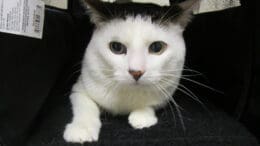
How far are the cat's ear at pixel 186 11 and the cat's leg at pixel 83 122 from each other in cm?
40

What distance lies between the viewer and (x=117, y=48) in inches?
38.0

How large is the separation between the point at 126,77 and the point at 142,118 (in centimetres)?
16

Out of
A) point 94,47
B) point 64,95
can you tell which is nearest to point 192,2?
point 94,47

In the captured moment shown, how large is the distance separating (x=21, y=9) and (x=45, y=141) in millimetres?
358

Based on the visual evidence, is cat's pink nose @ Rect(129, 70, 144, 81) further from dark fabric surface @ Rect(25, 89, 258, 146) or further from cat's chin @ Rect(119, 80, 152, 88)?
dark fabric surface @ Rect(25, 89, 258, 146)

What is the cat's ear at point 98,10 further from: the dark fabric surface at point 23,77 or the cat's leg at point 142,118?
the cat's leg at point 142,118

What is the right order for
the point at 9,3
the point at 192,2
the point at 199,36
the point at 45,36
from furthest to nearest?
the point at 199,36, the point at 45,36, the point at 192,2, the point at 9,3

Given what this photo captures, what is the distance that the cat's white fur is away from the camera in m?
0.91

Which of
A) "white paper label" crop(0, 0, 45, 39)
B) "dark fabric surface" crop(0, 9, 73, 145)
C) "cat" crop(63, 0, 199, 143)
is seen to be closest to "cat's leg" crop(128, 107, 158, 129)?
"cat" crop(63, 0, 199, 143)

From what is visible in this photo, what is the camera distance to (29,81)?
90 cm

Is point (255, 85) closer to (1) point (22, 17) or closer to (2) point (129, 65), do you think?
(2) point (129, 65)

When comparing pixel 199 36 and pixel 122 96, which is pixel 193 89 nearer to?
pixel 199 36

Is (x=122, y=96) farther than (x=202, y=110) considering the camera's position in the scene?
No

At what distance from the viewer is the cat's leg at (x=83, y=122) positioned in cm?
86
